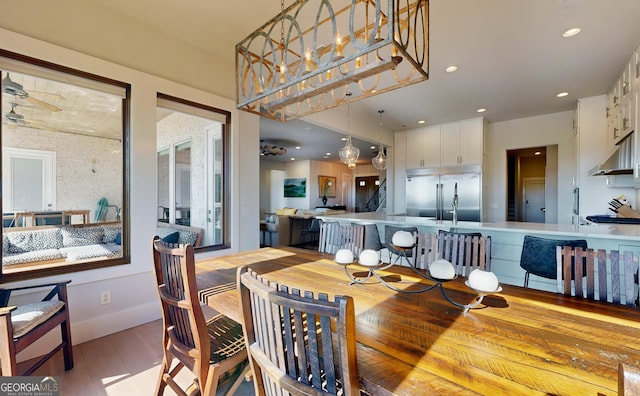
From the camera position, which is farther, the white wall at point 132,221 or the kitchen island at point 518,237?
the kitchen island at point 518,237

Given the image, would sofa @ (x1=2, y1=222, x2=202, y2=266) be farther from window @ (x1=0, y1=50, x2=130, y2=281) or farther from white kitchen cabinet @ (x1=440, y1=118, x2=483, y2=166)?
white kitchen cabinet @ (x1=440, y1=118, x2=483, y2=166)

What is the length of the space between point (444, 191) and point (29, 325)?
608cm

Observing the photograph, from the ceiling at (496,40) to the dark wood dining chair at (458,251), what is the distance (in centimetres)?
195

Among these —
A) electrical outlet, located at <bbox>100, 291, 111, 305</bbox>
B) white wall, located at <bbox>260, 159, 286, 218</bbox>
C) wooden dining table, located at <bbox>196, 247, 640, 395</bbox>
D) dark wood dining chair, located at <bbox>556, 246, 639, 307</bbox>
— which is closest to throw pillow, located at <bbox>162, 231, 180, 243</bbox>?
electrical outlet, located at <bbox>100, 291, 111, 305</bbox>

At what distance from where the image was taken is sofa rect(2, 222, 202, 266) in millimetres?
2252

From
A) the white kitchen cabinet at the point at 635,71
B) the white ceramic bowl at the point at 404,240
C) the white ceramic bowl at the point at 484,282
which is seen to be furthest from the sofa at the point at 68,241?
the white kitchen cabinet at the point at 635,71

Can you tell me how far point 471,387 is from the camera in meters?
0.69

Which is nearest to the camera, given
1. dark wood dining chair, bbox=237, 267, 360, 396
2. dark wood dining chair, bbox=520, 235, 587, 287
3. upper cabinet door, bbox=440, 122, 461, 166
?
dark wood dining chair, bbox=237, 267, 360, 396

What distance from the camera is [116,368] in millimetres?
1961

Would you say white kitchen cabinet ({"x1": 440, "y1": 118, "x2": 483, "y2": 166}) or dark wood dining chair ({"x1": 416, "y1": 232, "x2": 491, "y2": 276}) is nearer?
dark wood dining chair ({"x1": 416, "y1": 232, "x2": 491, "y2": 276})

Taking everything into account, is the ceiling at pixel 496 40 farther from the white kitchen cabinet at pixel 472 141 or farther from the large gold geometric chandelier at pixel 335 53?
the white kitchen cabinet at pixel 472 141

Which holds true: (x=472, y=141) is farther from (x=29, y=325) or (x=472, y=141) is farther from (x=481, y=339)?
(x=29, y=325)

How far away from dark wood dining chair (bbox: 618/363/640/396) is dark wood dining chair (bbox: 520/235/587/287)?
219 centimetres

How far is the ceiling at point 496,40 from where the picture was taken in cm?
232
